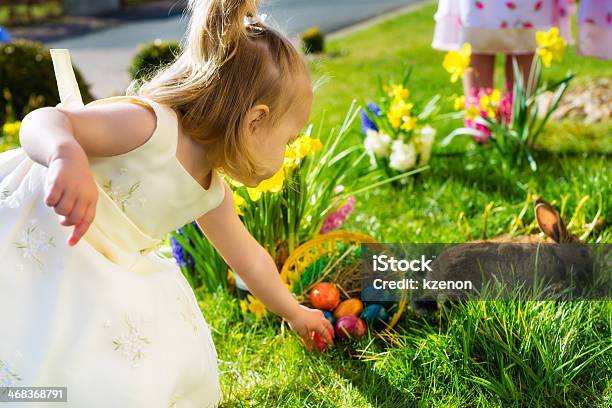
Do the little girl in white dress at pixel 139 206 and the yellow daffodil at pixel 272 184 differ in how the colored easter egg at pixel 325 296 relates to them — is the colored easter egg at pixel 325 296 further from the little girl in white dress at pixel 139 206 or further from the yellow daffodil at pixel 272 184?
the little girl in white dress at pixel 139 206

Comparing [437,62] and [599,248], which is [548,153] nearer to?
[599,248]

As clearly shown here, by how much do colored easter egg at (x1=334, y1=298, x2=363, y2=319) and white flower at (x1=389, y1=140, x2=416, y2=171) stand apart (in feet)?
3.60

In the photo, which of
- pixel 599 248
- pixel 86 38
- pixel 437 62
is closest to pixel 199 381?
pixel 599 248

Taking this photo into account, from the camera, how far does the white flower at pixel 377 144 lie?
321cm

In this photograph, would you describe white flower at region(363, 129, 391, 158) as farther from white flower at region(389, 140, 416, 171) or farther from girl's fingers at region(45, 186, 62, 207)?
girl's fingers at region(45, 186, 62, 207)

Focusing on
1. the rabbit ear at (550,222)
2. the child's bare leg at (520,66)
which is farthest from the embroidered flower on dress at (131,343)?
the child's bare leg at (520,66)

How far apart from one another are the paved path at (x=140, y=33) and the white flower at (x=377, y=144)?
382 centimetres

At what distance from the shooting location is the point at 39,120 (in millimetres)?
1394

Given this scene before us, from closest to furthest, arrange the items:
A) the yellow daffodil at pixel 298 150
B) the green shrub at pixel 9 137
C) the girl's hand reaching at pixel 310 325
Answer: the girl's hand reaching at pixel 310 325, the yellow daffodil at pixel 298 150, the green shrub at pixel 9 137

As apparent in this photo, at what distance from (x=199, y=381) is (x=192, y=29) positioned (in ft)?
2.56

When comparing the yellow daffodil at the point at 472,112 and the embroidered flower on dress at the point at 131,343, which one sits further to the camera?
the yellow daffodil at the point at 472,112

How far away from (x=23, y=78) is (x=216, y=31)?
370 cm

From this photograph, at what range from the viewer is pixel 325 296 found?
222 cm

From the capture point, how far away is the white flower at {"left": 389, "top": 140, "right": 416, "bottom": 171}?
3.19m
